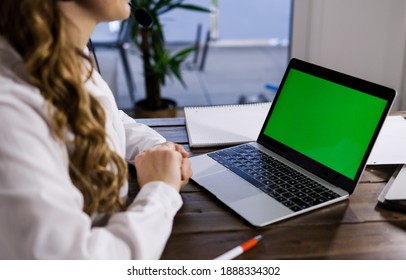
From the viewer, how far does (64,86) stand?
0.69 metres

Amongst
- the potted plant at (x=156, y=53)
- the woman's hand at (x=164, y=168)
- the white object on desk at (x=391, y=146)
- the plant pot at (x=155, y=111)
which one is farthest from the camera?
the plant pot at (x=155, y=111)

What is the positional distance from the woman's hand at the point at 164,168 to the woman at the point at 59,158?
0.02m

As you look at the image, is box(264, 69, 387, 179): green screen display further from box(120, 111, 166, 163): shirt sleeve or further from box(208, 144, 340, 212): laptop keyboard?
box(120, 111, 166, 163): shirt sleeve

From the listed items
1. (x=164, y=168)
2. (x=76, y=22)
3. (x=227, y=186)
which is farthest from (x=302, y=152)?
(x=76, y=22)

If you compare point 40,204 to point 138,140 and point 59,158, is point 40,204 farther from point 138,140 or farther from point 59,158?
point 138,140

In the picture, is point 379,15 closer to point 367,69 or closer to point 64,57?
point 367,69

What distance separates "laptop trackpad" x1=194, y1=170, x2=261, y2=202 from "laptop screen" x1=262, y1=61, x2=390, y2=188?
6.0 inches

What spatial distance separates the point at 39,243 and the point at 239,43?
3.89m

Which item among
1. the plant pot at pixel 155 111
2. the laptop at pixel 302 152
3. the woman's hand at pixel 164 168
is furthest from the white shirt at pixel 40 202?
the plant pot at pixel 155 111

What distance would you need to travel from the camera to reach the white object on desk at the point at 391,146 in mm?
1021

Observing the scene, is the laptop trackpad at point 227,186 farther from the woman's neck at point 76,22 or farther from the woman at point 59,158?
the woman's neck at point 76,22

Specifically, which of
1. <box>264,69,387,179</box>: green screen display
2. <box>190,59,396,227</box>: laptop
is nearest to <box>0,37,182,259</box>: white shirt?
<box>190,59,396,227</box>: laptop

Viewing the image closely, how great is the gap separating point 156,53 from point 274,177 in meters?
1.88

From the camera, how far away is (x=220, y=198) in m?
0.89
